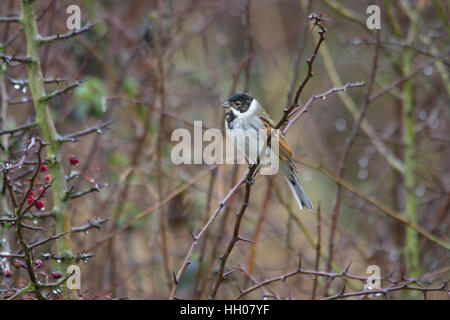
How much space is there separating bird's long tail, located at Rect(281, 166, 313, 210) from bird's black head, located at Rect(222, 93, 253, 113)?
1.96ft

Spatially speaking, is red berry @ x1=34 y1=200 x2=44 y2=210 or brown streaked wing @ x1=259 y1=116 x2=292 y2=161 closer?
red berry @ x1=34 y1=200 x2=44 y2=210

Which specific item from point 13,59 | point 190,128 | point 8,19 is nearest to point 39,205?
point 13,59

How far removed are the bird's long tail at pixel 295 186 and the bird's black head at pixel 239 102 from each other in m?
0.60

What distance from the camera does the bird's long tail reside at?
3.82 metres

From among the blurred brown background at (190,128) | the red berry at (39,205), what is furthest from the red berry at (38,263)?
the blurred brown background at (190,128)

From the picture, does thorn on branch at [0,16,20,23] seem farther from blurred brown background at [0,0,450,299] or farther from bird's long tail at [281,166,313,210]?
bird's long tail at [281,166,313,210]

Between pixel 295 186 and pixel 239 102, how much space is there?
0.77 metres

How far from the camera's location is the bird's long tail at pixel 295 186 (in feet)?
12.5

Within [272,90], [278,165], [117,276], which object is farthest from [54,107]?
[272,90]

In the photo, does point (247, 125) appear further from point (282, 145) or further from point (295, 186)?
point (295, 186)

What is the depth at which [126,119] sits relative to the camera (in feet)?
18.7

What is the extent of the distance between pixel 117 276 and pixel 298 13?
6.11 meters

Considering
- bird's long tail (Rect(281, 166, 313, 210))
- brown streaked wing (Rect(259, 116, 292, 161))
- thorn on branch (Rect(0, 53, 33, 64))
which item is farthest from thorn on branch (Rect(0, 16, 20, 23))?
bird's long tail (Rect(281, 166, 313, 210))
